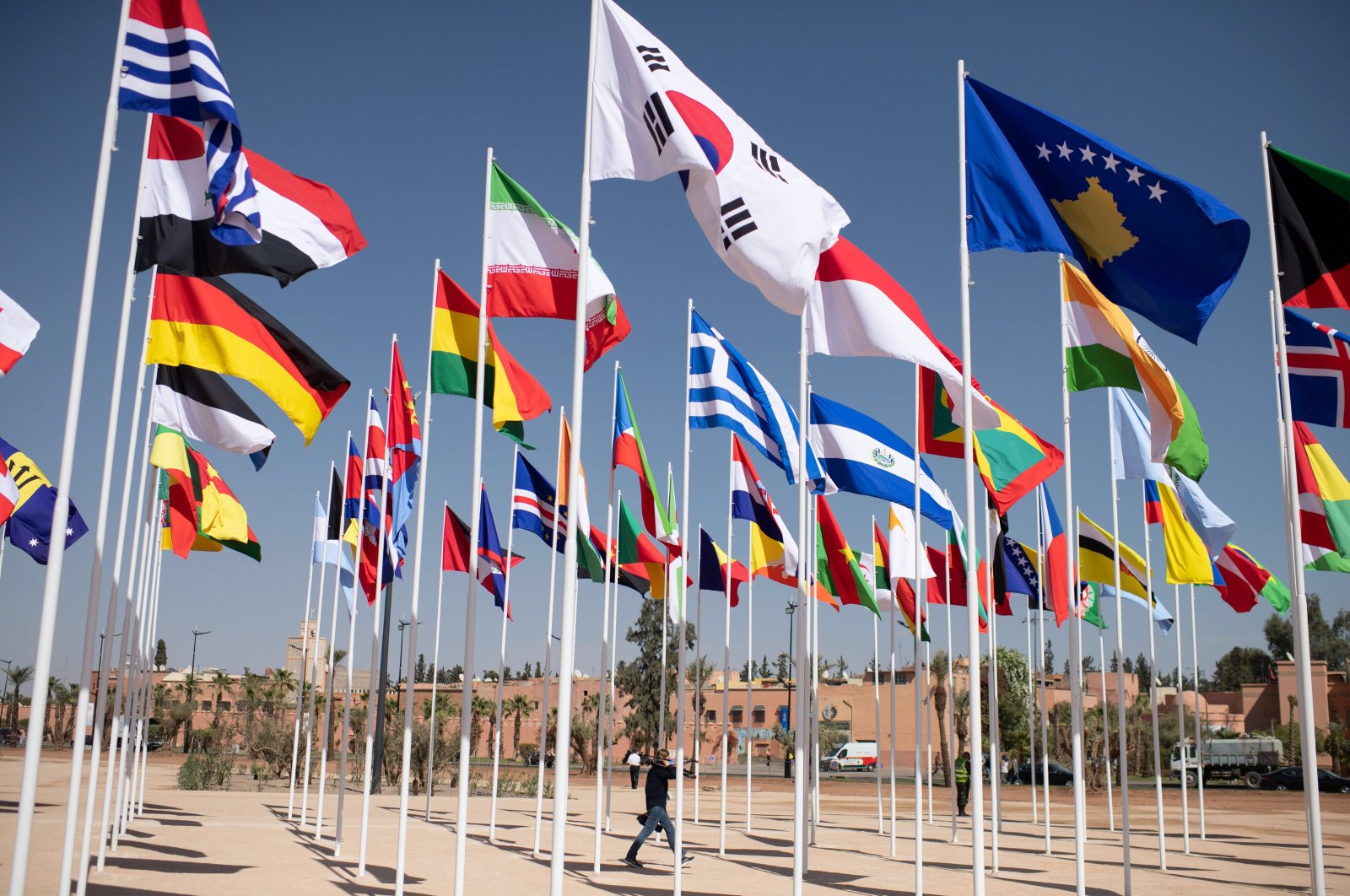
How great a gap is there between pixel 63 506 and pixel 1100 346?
11.2m

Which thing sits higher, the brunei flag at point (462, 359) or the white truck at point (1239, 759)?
the brunei flag at point (462, 359)

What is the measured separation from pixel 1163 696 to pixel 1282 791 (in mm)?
32360

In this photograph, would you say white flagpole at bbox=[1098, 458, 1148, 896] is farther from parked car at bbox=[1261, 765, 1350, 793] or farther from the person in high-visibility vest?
parked car at bbox=[1261, 765, 1350, 793]

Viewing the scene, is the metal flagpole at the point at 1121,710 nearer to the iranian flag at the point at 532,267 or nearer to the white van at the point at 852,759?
the iranian flag at the point at 532,267

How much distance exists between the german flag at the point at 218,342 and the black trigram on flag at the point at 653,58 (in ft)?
17.7

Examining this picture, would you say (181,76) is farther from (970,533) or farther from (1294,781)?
(1294,781)

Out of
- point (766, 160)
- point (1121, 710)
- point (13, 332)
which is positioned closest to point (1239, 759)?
point (1121, 710)

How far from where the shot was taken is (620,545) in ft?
72.2

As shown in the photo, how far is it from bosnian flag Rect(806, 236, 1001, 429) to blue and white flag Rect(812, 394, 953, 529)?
4.55m

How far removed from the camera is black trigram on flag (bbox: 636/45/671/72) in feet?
30.5

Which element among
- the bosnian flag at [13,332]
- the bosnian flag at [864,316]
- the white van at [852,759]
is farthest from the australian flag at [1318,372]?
the white van at [852,759]

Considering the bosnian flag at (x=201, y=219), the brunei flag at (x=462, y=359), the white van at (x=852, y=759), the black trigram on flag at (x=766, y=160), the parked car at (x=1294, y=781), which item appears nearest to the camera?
the black trigram on flag at (x=766, y=160)

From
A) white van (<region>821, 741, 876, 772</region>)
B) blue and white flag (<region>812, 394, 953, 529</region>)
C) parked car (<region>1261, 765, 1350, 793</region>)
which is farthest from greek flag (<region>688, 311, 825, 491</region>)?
white van (<region>821, 741, 876, 772</region>)

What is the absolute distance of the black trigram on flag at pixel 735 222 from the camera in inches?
364
